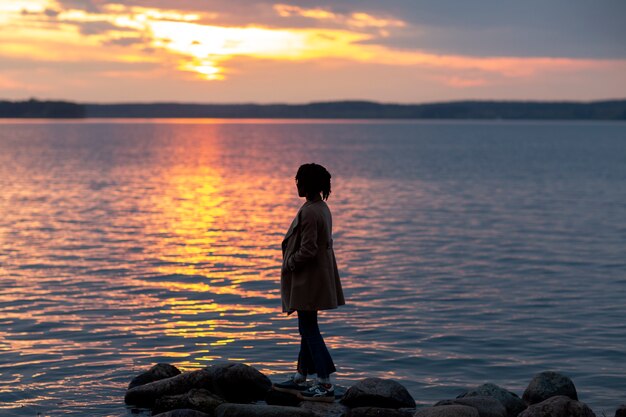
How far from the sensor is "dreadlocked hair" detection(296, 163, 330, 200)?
862 cm

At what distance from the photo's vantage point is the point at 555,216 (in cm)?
3184

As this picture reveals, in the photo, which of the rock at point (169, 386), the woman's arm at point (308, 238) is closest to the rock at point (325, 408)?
the rock at point (169, 386)

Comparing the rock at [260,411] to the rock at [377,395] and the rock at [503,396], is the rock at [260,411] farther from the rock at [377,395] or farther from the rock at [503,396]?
the rock at [503,396]

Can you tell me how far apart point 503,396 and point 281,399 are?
87.5 inches

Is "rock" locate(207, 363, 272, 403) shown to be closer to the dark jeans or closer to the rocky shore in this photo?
the rocky shore

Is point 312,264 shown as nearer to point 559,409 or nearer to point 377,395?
point 377,395

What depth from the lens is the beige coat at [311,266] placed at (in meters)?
8.66

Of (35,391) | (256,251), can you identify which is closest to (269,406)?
(35,391)

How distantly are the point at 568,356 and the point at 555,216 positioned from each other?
20243 mm

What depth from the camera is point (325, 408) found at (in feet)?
29.7

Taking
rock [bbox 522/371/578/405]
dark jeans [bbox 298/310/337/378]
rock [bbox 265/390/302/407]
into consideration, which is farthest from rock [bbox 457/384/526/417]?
rock [bbox 265/390/302/407]

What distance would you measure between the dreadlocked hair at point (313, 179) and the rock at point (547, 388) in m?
3.12

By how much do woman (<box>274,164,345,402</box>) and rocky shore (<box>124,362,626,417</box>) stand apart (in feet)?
1.40

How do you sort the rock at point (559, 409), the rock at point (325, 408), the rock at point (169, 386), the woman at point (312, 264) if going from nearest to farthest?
the rock at point (559, 409) → the woman at point (312, 264) → the rock at point (325, 408) → the rock at point (169, 386)
